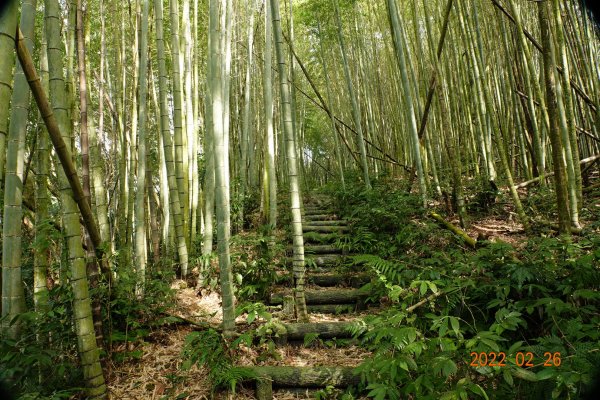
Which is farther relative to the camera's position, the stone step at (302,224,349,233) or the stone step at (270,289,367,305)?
the stone step at (302,224,349,233)

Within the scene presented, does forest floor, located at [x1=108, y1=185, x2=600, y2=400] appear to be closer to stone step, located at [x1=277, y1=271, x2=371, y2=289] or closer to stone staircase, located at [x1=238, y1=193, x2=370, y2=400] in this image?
stone staircase, located at [x1=238, y1=193, x2=370, y2=400]

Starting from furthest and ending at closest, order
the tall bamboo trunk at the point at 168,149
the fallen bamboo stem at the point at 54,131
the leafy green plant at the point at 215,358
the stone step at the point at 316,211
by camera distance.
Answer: the stone step at the point at 316,211, the tall bamboo trunk at the point at 168,149, the leafy green plant at the point at 215,358, the fallen bamboo stem at the point at 54,131

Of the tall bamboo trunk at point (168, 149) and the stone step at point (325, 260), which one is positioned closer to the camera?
the tall bamboo trunk at point (168, 149)

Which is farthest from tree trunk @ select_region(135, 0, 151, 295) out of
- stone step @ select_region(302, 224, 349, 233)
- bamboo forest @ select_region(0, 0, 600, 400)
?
stone step @ select_region(302, 224, 349, 233)

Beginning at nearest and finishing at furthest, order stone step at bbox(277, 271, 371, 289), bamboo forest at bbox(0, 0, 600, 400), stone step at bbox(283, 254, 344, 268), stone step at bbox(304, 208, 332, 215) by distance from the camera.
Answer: bamboo forest at bbox(0, 0, 600, 400) → stone step at bbox(277, 271, 371, 289) → stone step at bbox(283, 254, 344, 268) → stone step at bbox(304, 208, 332, 215)

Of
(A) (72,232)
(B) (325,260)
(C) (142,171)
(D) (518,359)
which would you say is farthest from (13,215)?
(B) (325,260)

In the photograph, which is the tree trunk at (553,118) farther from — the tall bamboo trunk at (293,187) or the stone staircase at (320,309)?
the tall bamboo trunk at (293,187)

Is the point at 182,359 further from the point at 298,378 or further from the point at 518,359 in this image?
the point at 518,359

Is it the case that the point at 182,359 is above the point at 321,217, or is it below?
below

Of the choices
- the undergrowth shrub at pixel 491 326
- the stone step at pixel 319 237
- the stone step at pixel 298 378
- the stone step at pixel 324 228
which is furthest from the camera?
the stone step at pixel 324 228

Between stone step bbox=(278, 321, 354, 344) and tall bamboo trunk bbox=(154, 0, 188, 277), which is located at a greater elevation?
tall bamboo trunk bbox=(154, 0, 188, 277)

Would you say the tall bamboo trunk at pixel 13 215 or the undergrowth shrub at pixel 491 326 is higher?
the tall bamboo trunk at pixel 13 215

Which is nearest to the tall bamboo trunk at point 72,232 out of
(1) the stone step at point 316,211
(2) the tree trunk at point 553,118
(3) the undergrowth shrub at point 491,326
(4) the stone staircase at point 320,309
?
(4) the stone staircase at point 320,309

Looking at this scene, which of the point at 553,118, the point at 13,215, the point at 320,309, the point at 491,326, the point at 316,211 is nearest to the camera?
the point at 491,326
